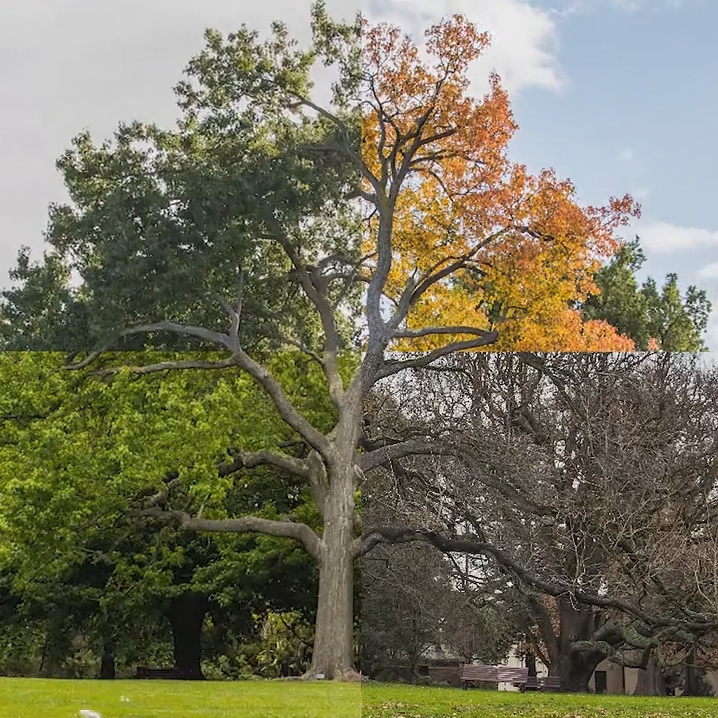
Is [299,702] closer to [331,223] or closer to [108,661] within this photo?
[108,661]

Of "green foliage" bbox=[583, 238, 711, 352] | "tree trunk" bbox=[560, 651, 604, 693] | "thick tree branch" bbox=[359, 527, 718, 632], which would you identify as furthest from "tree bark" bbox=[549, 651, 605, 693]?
"green foliage" bbox=[583, 238, 711, 352]

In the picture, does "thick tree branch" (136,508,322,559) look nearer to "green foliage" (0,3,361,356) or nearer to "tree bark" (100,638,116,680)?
"tree bark" (100,638,116,680)

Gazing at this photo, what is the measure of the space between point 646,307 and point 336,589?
304 centimetres

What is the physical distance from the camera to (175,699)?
24.5ft

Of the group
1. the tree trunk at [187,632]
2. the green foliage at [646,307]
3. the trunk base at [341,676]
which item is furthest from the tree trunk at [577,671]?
the tree trunk at [187,632]

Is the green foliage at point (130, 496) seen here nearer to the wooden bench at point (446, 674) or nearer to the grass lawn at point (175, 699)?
the grass lawn at point (175, 699)

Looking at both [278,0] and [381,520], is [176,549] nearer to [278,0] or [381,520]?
[381,520]

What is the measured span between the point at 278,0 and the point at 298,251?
1.81 metres

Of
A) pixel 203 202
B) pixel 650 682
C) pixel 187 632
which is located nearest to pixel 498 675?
pixel 650 682

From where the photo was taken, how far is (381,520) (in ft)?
25.3

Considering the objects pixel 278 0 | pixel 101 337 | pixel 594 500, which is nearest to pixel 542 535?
pixel 594 500

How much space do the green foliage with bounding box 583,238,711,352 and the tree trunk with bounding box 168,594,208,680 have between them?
3452mm

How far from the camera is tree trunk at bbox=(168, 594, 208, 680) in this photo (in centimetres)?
785

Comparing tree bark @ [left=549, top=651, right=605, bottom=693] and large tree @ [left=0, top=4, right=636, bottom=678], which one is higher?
large tree @ [left=0, top=4, right=636, bottom=678]
